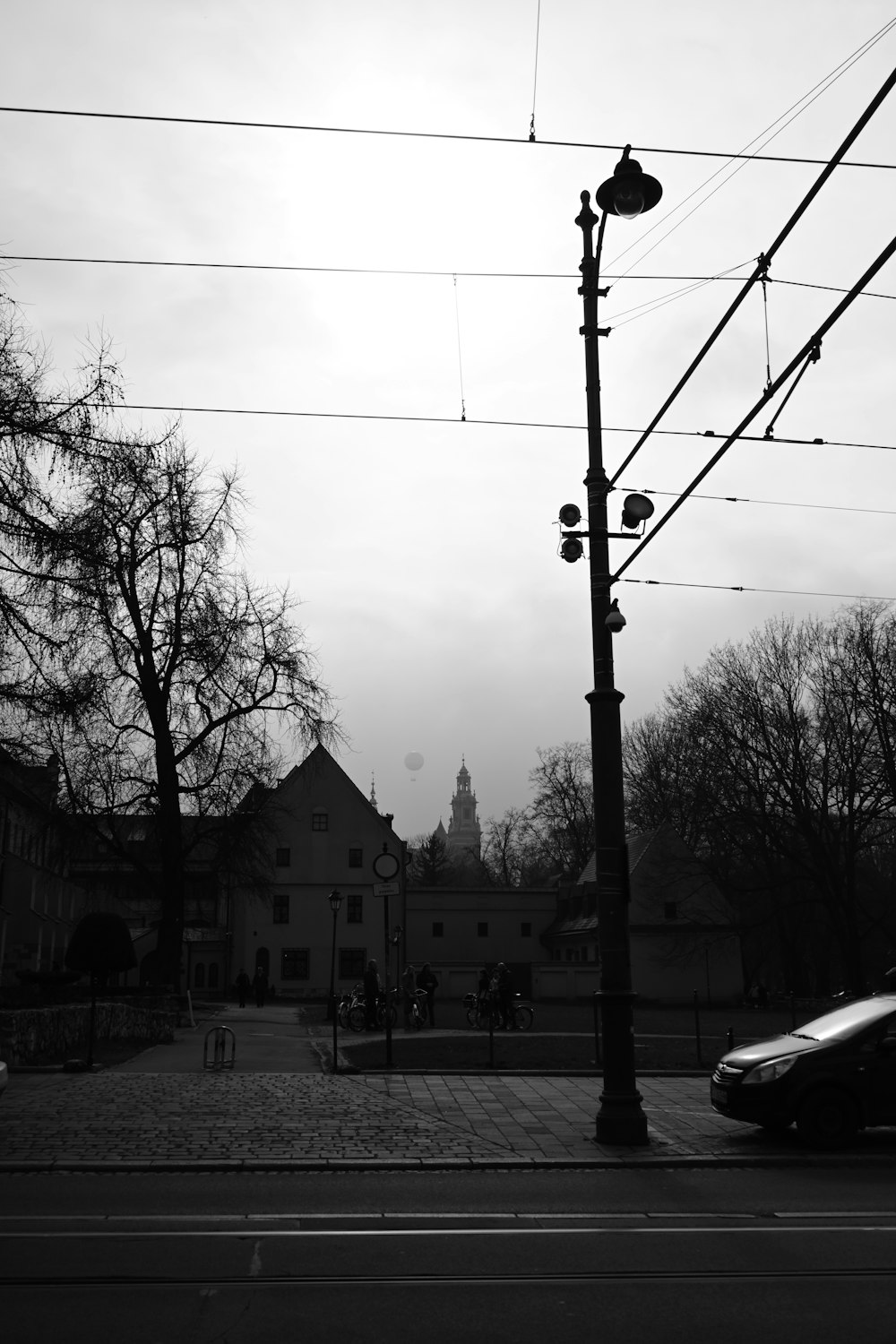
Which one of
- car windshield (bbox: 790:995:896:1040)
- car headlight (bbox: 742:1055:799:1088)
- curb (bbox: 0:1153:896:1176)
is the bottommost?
curb (bbox: 0:1153:896:1176)

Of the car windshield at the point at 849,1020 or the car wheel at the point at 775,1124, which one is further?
the car windshield at the point at 849,1020

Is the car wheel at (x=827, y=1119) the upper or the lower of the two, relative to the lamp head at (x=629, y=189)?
lower

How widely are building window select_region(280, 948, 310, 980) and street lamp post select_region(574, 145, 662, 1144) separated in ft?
174

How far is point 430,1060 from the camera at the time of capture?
2058cm

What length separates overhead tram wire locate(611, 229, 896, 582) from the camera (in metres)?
7.90

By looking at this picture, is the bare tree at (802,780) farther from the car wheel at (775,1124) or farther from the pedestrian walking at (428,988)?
the car wheel at (775,1124)

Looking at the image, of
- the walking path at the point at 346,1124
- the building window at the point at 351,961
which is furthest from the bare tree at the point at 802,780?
the walking path at the point at 346,1124

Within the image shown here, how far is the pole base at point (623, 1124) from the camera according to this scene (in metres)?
12.1

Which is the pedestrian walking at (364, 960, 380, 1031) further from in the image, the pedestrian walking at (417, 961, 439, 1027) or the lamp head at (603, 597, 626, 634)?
the lamp head at (603, 597, 626, 634)

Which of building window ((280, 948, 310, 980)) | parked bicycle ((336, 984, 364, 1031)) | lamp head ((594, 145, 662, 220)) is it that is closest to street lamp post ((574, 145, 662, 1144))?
lamp head ((594, 145, 662, 220))

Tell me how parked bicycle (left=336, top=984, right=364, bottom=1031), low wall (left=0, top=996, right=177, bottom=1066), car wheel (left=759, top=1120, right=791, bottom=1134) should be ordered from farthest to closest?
1. parked bicycle (left=336, top=984, right=364, bottom=1031)
2. low wall (left=0, top=996, right=177, bottom=1066)
3. car wheel (left=759, top=1120, right=791, bottom=1134)

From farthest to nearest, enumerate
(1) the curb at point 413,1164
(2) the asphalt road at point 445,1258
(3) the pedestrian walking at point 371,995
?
(3) the pedestrian walking at point 371,995, (1) the curb at point 413,1164, (2) the asphalt road at point 445,1258

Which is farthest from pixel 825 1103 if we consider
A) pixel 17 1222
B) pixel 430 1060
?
pixel 430 1060

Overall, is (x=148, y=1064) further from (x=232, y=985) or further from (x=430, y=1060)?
(x=232, y=985)
